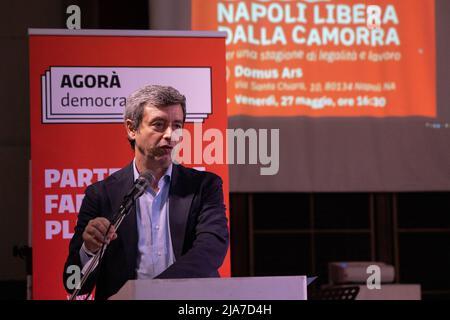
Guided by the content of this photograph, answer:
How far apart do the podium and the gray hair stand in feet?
4.38

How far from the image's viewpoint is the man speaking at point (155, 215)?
295cm

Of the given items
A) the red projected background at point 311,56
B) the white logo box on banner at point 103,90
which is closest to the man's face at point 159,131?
the white logo box on banner at point 103,90

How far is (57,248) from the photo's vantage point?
3125 millimetres

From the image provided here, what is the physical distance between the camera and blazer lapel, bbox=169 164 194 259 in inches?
117

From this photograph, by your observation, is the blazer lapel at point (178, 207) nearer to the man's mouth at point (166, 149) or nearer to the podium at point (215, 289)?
the man's mouth at point (166, 149)

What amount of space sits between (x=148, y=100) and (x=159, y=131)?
12 centimetres

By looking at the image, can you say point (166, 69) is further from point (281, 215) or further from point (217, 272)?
point (281, 215)

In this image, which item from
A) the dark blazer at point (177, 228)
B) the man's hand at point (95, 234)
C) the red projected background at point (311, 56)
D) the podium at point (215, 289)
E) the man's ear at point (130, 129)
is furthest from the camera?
the red projected background at point (311, 56)

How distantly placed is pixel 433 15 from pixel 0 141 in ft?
9.39

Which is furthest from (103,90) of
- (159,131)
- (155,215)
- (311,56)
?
(311,56)

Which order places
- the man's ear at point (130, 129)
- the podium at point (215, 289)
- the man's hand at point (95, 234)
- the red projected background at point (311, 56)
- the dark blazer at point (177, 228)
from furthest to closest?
the red projected background at point (311, 56) < the man's ear at point (130, 129) < the dark blazer at point (177, 228) < the man's hand at point (95, 234) < the podium at point (215, 289)

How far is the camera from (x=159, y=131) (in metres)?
2.98

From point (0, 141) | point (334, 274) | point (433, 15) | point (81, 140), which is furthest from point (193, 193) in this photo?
point (433, 15)

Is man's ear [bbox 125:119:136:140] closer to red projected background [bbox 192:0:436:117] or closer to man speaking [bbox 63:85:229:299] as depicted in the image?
man speaking [bbox 63:85:229:299]
